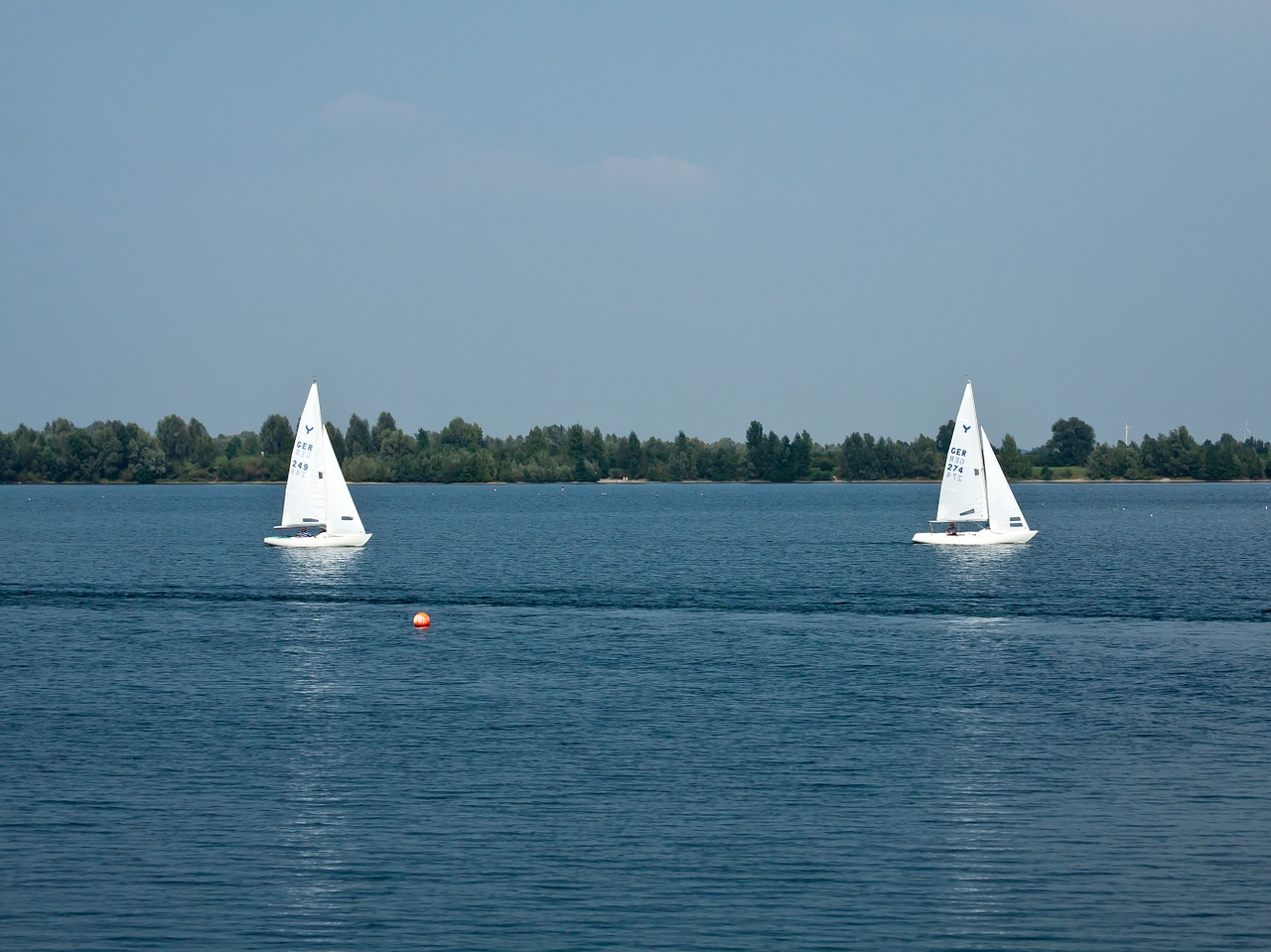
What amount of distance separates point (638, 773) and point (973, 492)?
77.5 m

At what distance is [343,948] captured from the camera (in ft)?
78.5

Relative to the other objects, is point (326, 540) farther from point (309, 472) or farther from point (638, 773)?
point (638, 773)

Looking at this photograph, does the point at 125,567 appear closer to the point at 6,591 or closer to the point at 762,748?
the point at 6,591

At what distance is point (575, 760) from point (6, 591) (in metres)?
59.5

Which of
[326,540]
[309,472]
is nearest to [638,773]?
[309,472]

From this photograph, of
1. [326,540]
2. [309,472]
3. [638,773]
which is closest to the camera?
[638,773]

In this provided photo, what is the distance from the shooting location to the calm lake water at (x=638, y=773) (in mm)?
25547

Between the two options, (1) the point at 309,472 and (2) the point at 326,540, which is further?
(2) the point at 326,540

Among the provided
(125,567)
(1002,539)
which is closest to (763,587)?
(1002,539)

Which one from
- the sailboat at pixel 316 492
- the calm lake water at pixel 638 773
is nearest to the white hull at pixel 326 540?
Answer: the sailboat at pixel 316 492

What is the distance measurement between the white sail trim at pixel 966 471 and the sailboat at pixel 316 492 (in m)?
43.2

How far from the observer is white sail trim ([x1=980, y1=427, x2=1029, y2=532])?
106 m

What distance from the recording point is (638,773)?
3584 cm

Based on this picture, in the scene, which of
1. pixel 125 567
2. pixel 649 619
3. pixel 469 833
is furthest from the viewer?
pixel 125 567
